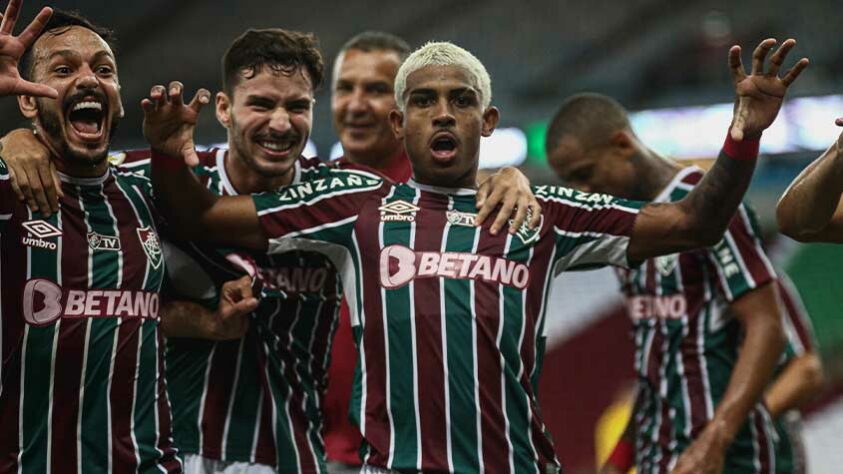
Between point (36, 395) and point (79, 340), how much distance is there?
0.19m

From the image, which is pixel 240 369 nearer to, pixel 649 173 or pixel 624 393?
pixel 649 173

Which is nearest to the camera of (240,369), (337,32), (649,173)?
(240,369)

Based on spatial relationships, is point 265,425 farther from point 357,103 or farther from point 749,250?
point 749,250

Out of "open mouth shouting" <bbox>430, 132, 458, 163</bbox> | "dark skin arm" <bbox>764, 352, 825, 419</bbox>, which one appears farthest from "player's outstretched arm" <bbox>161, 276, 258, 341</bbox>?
"dark skin arm" <bbox>764, 352, 825, 419</bbox>

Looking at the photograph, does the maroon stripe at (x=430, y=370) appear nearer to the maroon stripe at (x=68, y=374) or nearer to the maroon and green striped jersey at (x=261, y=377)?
the maroon and green striped jersey at (x=261, y=377)

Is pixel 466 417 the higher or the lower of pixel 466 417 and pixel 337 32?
the lower

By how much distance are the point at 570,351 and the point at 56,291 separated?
7444 millimetres

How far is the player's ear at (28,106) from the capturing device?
3674 mm

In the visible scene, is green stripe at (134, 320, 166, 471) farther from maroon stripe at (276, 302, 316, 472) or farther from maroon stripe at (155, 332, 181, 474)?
maroon stripe at (276, 302, 316, 472)

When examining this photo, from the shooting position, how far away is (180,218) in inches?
148

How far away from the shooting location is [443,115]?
3848 mm

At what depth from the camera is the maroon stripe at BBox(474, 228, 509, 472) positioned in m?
3.55

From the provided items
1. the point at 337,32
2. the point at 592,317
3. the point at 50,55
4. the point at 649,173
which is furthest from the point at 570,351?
the point at 50,55

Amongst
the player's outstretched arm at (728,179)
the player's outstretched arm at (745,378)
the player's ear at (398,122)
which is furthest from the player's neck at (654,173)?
the player's ear at (398,122)
